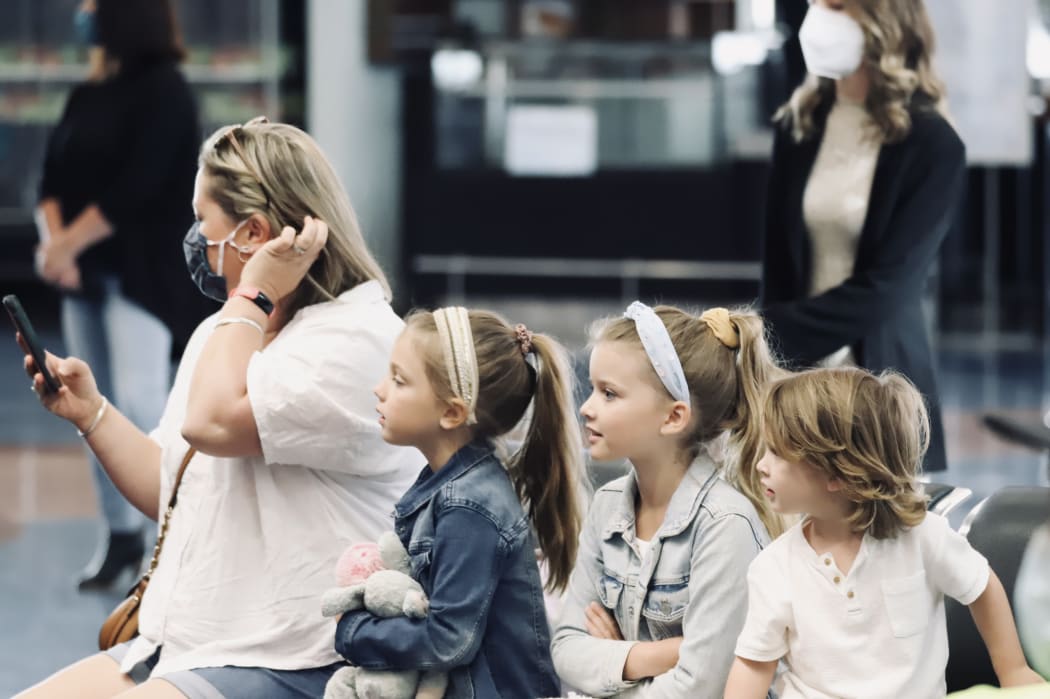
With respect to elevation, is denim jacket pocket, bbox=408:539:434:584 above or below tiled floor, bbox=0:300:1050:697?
above

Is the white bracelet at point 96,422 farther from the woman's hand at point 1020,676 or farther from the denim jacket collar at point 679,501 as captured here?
the woman's hand at point 1020,676

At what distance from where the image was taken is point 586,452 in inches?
97.7

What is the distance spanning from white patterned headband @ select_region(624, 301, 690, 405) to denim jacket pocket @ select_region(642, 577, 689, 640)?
0.26 metres

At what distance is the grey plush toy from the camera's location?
2129 mm

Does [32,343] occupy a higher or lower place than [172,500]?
higher

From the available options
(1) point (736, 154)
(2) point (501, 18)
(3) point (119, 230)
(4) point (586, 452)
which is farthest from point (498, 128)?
(4) point (586, 452)

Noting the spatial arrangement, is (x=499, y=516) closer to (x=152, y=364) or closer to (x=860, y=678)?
(x=860, y=678)

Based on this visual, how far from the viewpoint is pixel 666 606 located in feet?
7.00

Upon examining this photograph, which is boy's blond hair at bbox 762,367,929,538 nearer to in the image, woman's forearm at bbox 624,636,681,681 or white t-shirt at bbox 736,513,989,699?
white t-shirt at bbox 736,513,989,699

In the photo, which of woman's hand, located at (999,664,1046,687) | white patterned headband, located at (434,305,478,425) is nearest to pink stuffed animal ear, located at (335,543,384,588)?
white patterned headband, located at (434,305,478,425)

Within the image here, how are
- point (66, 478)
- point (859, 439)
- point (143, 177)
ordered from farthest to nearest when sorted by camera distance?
point (66, 478), point (143, 177), point (859, 439)

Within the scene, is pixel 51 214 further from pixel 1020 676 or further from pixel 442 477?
pixel 1020 676

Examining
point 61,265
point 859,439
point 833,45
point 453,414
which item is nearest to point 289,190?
point 453,414

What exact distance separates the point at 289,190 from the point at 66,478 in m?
4.49
